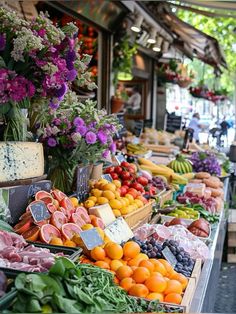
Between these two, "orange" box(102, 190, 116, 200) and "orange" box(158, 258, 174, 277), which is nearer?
"orange" box(158, 258, 174, 277)

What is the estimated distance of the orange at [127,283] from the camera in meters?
2.56

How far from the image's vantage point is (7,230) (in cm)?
280

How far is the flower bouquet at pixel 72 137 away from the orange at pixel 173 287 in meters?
1.34

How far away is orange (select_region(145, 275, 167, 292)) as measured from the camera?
2551mm

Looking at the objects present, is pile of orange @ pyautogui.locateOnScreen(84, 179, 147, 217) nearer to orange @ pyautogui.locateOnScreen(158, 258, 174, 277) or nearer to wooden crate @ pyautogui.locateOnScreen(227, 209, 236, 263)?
orange @ pyautogui.locateOnScreen(158, 258, 174, 277)

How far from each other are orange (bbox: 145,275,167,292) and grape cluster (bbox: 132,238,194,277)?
0.41 meters

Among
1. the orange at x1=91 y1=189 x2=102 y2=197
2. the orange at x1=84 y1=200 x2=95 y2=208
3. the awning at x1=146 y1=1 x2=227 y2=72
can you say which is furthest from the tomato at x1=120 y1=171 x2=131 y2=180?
the awning at x1=146 y1=1 x2=227 y2=72

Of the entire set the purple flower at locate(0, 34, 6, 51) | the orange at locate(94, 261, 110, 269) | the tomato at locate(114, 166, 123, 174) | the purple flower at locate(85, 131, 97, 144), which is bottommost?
the orange at locate(94, 261, 110, 269)

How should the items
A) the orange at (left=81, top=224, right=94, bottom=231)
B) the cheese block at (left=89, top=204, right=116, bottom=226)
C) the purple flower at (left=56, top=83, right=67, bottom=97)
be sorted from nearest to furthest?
the purple flower at (left=56, top=83, right=67, bottom=97) < the orange at (left=81, top=224, right=94, bottom=231) < the cheese block at (left=89, top=204, right=116, bottom=226)

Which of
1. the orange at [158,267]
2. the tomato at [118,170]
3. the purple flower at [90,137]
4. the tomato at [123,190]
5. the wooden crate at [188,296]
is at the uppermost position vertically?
the purple flower at [90,137]

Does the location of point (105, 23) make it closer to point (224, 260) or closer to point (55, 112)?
point (224, 260)

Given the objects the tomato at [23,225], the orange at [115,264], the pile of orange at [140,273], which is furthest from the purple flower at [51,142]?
the orange at [115,264]

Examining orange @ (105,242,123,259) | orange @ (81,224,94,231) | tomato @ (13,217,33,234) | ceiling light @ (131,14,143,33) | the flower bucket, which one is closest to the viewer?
orange @ (105,242,123,259)

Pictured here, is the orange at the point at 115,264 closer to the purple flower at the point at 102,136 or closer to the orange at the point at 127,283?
the orange at the point at 127,283
